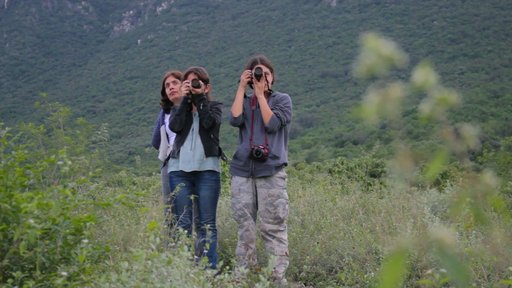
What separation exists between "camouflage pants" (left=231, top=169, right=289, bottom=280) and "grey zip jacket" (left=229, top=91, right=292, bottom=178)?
2.8 inches

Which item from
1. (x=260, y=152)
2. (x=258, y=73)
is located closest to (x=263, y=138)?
(x=260, y=152)

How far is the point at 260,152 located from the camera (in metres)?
4.14

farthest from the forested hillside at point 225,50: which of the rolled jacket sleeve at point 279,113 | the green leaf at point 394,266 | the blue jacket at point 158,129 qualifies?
the green leaf at point 394,266

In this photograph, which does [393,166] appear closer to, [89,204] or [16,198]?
[16,198]

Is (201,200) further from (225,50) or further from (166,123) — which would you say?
(225,50)

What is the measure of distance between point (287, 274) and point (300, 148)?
16.9 meters

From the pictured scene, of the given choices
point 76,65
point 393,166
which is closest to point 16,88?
point 76,65

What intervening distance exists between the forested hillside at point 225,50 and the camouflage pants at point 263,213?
12.8 metres

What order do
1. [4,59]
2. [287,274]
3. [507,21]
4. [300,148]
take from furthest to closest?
[4,59] → [507,21] → [300,148] → [287,274]

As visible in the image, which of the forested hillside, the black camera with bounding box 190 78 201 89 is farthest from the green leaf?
the forested hillside

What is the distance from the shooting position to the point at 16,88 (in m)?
37.6

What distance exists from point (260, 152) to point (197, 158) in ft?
1.59

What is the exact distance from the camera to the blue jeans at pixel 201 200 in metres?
4.28

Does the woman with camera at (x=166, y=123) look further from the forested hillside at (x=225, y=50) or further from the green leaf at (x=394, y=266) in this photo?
the forested hillside at (x=225, y=50)
